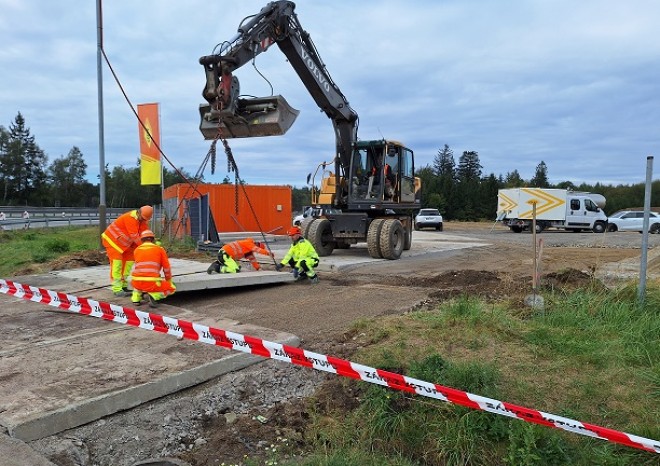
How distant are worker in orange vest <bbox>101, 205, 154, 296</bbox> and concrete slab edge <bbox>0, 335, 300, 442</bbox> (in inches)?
154

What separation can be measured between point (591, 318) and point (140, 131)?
15004 mm

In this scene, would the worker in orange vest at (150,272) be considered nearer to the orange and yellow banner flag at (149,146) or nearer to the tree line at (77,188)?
the orange and yellow banner flag at (149,146)

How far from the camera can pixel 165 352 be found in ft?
17.6

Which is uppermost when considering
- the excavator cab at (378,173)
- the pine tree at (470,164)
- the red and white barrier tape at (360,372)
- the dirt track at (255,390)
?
the pine tree at (470,164)

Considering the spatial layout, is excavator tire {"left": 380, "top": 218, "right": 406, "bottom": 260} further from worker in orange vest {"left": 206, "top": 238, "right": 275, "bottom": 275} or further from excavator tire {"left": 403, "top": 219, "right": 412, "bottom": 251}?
worker in orange vest {"left": 206, "top": 238, "right": 275, "bottom": 275}

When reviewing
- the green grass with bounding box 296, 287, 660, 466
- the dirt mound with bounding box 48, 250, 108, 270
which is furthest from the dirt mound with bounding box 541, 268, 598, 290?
the dirt mound with bounding box 48, 250, 108, 270

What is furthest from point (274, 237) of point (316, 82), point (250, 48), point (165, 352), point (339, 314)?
point (165, 352)

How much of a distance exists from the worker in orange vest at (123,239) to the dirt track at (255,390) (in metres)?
0.95

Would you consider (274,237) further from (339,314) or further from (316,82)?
(339,314)

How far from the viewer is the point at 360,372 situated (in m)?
3.96

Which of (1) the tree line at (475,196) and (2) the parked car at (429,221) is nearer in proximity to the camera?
(2) the parked car at (429,221)

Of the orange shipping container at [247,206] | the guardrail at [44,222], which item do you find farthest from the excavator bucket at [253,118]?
the guardrail at [44,222]

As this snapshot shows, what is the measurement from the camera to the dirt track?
3.88 meters

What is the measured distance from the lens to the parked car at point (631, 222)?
30703mm
